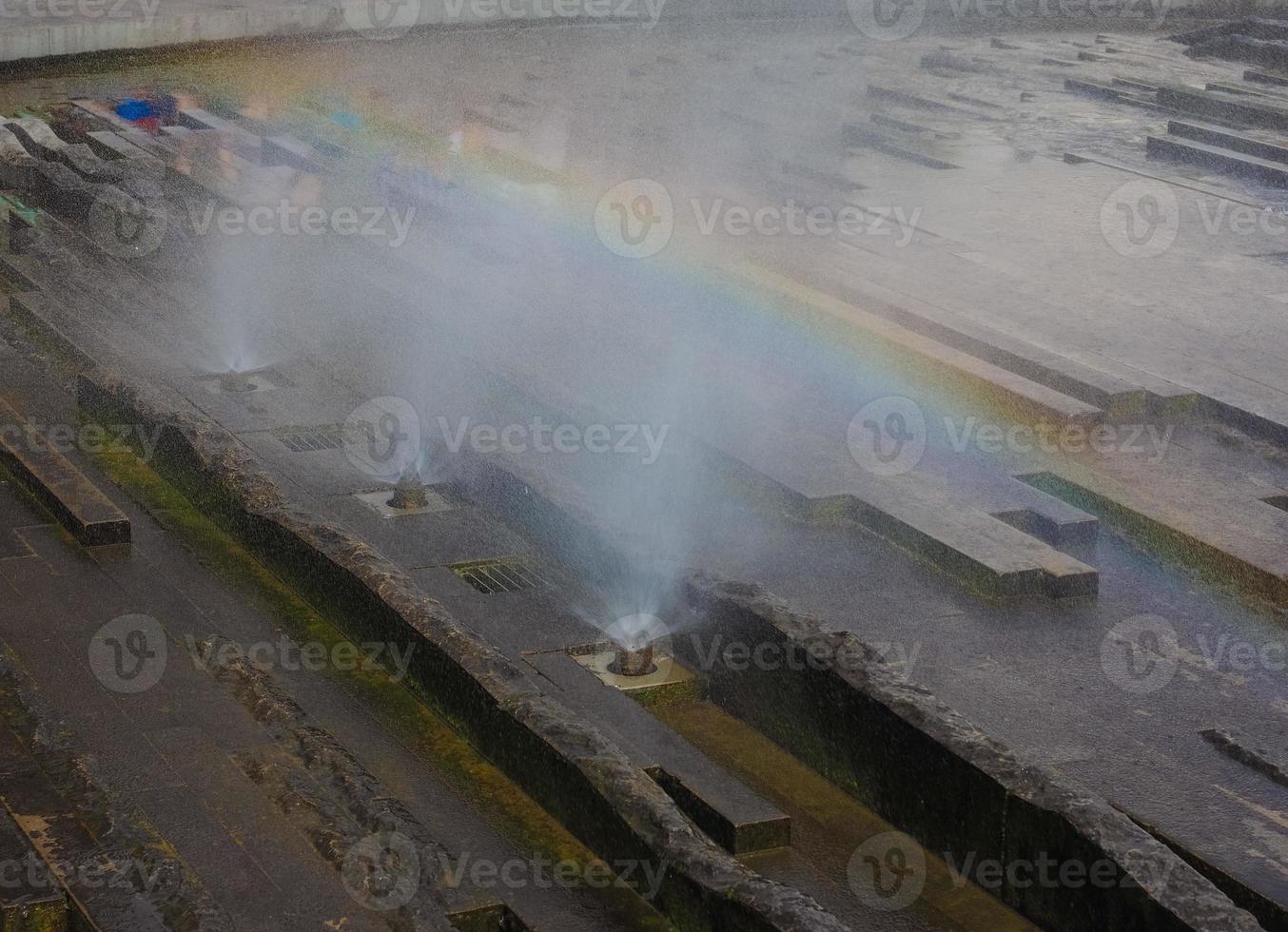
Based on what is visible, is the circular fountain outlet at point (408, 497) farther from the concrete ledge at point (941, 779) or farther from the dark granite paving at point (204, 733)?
the concrete ledge at point (941, 779)

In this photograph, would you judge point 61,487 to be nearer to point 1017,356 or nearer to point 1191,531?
point 1191,531

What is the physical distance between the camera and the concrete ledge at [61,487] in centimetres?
511

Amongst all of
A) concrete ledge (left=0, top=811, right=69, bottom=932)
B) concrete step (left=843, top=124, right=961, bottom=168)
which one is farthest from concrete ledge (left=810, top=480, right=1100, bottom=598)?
concrete step (left=843, top=124, right=961, bottom=168)

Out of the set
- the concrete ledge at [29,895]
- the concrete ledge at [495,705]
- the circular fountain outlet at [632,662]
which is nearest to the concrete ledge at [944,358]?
the circular fountain outlet at [632,662]

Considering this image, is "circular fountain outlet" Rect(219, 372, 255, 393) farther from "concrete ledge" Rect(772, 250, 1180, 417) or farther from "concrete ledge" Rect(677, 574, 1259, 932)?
"concrete ledge" Rect(772, 250, 1180, 417)

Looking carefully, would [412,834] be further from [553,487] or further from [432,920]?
[553,487]

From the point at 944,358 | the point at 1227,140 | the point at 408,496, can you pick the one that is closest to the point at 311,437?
the point at 408,496

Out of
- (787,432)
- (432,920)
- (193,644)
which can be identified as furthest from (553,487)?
(432,920)

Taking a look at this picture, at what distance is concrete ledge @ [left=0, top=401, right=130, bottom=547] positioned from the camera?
5.11 m

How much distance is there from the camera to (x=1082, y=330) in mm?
8156

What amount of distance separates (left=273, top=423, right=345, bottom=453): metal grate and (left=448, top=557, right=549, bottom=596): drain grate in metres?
1.14

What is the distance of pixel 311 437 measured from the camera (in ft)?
20.8

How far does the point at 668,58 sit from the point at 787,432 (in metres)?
10.4

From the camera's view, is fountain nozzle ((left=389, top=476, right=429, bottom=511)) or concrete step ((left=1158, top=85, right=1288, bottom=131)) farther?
concrete step ((left=1158, top=85, right=1288, bottom=131))
